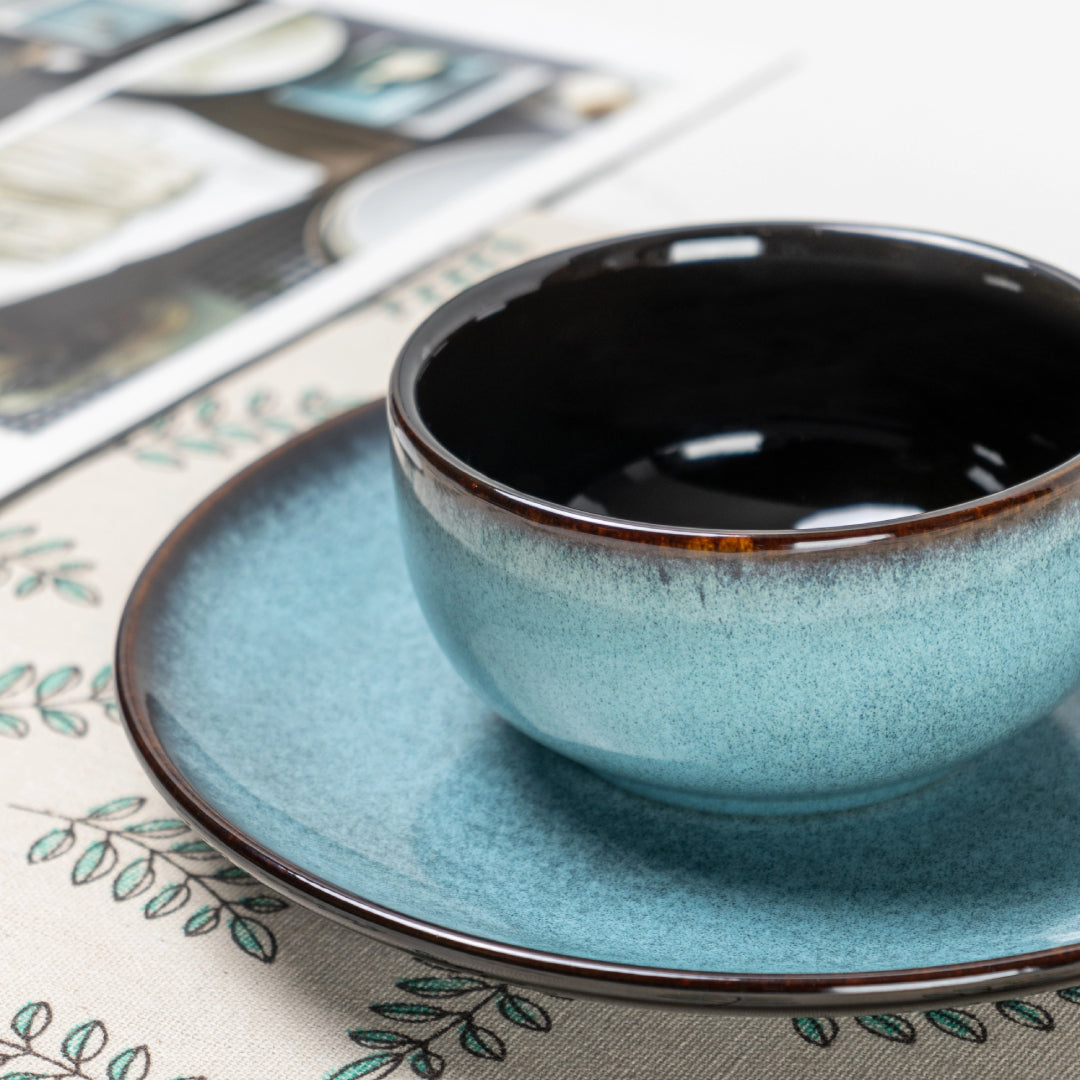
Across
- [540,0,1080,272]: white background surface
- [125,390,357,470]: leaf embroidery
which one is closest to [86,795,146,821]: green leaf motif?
[125,390,357,470]: leaf embroidery

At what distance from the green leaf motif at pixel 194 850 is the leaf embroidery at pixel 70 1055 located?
0.06 m

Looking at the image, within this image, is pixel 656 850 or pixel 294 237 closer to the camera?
pixel 656 850

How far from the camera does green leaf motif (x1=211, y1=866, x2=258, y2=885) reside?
1.27ft

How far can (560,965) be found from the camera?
0.28 meters

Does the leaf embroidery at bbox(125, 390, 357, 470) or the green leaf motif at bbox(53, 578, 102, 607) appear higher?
the leaf embroidery at bbox(125, 390, 357, 470)

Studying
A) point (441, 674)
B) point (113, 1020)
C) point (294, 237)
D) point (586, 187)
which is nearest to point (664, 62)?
point (586, 187)

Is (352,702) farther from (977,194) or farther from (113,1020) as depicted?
(977,194)

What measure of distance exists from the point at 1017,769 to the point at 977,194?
0.54 m

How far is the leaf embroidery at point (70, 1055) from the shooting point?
34 cm

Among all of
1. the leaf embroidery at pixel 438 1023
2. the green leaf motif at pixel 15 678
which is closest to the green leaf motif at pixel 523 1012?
the leaf embroidery at pixel 438 1023

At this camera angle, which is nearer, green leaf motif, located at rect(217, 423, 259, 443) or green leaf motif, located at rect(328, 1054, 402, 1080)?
green leaf motif, located at rect(328, 1054, 402, 1080)

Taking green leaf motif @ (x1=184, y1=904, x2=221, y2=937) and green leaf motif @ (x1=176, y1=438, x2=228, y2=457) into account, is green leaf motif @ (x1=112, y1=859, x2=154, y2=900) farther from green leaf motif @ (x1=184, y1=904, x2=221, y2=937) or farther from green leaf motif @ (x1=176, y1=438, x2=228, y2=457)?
green leaf motif @ (x1=176, y1=438, x2=228, y2=457)

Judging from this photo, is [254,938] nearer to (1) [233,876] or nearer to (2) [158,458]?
(1) [233,876]

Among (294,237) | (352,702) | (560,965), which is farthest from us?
(294,237)
